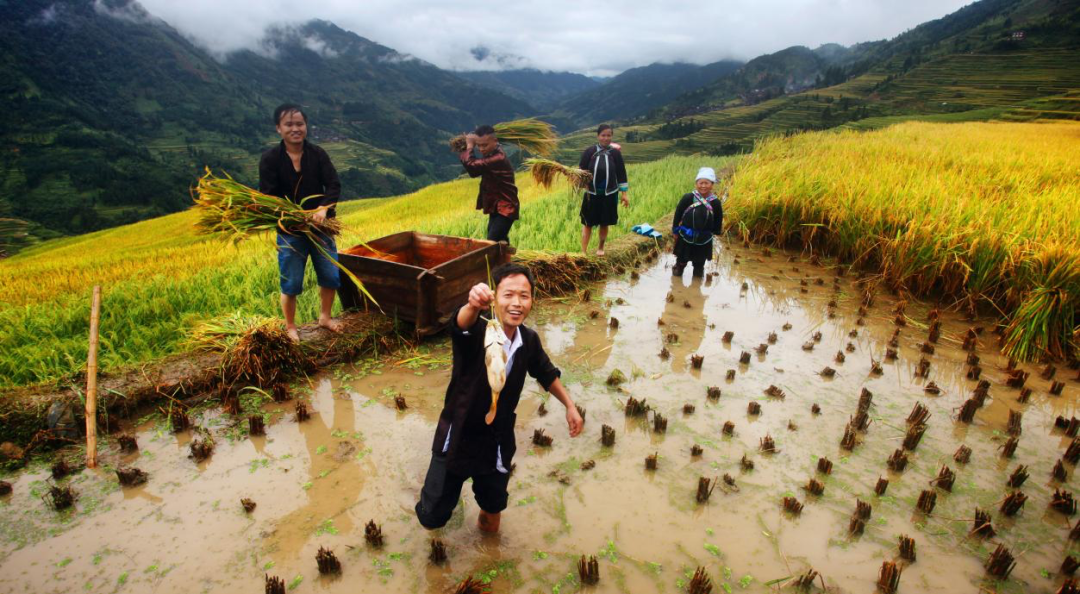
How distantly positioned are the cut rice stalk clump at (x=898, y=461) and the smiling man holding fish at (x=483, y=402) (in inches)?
75.9

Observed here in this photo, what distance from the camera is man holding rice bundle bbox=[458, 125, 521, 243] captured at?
5.09 metres

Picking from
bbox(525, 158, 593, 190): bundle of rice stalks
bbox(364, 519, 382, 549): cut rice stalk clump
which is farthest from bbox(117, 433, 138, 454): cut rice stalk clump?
bbox(525, 158, 593, 190): bundle of rice stalks

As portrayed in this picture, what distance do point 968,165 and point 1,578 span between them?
13.3 metres

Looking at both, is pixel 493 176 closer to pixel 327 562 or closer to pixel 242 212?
pixel 242 212

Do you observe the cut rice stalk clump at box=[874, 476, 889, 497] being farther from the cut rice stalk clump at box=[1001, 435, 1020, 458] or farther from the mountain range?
the mountain range

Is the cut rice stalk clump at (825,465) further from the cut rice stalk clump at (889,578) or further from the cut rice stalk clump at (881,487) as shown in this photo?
the cut rice stalk clump at (889,578)

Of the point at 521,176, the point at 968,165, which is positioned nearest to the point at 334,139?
the point at 521,176

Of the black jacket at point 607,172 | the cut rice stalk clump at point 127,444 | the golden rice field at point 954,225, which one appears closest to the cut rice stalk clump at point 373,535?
the cut rice stalk clump at point 127,444

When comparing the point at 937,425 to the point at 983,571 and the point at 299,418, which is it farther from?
the point at 299,418

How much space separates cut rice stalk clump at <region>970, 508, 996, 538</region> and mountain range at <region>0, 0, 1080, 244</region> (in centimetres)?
661

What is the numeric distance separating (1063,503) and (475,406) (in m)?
2.96

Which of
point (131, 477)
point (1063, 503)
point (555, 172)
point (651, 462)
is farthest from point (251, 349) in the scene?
point (1063, 503)

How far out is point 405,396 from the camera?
3.54 meters

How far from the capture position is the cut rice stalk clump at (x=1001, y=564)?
2.15 meters
